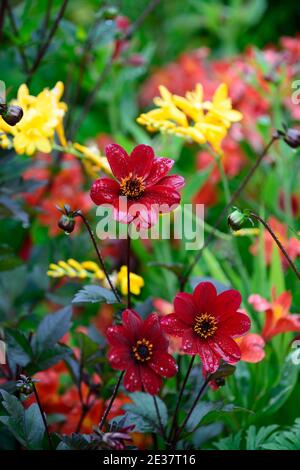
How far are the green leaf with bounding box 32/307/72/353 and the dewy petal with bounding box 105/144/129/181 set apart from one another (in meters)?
0.22

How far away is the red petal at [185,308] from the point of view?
623 millimetres

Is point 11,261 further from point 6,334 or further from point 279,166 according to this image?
point 279,166

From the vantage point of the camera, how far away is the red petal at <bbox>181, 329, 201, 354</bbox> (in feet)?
2.00

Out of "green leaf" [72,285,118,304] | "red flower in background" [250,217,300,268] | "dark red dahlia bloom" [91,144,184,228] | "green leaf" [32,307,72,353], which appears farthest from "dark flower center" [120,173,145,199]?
"red flower in background" [250,217,300,268]

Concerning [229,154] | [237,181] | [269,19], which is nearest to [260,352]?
[237,181]

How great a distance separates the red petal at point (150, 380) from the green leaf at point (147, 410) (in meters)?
0.07

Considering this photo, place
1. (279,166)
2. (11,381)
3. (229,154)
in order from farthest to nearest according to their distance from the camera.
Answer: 1. (229,154)
2. (279,166)
3. (11,381)

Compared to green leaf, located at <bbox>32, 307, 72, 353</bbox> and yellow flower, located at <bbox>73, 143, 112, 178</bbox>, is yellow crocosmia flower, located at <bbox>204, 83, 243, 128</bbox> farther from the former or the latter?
green leaf, located at <bbox>32, 307, 72, 353</bbox>

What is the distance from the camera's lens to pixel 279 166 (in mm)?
1224

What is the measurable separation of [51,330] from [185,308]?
215 mm

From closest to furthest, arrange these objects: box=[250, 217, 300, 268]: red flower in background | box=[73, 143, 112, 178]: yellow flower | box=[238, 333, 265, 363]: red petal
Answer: box=[238, 333, 265, 363]: red petal → box=[73, 143, 112, 178]: yellow flower → box=[250, 217, 300, 268]: red flower in background

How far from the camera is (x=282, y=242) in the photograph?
3.52 ft
